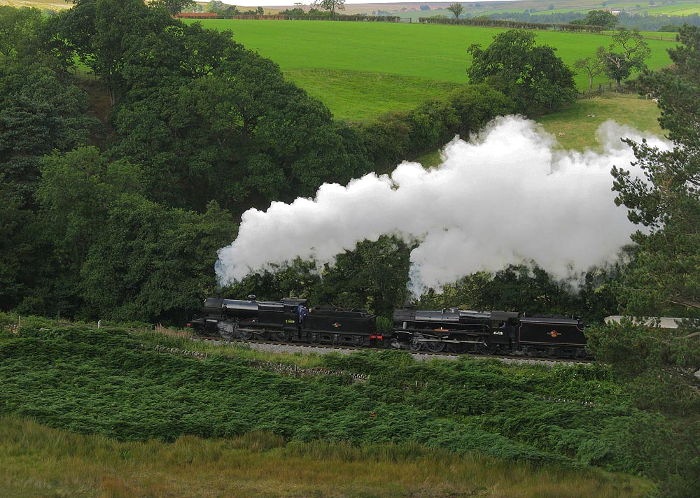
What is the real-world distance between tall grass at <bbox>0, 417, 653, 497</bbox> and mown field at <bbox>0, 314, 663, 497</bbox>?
0.06 meters

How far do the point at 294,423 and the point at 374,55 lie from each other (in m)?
68.0

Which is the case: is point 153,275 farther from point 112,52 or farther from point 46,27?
point 46,27

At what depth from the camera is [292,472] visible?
25.2 metres

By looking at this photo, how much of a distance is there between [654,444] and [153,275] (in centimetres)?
2673

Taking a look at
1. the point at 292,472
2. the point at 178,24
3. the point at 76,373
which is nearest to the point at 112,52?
the point at 178,24

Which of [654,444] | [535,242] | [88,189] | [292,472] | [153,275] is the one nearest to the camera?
[654,444]

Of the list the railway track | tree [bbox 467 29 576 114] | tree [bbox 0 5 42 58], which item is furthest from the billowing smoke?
tree [bbox 467 29 576 114]

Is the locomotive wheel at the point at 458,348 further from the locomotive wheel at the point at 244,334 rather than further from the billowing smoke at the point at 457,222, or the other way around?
the locomotive wheel at the point at 244,334

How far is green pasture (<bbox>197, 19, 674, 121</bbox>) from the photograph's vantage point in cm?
7625

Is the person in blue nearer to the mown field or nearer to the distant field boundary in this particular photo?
the mown field

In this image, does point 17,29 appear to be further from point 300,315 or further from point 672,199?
point 672,199

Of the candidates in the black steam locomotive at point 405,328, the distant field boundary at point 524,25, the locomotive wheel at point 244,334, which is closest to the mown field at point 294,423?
the black steam locomotive at point 405,328

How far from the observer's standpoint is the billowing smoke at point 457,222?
123 ft

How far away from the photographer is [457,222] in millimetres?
38250
